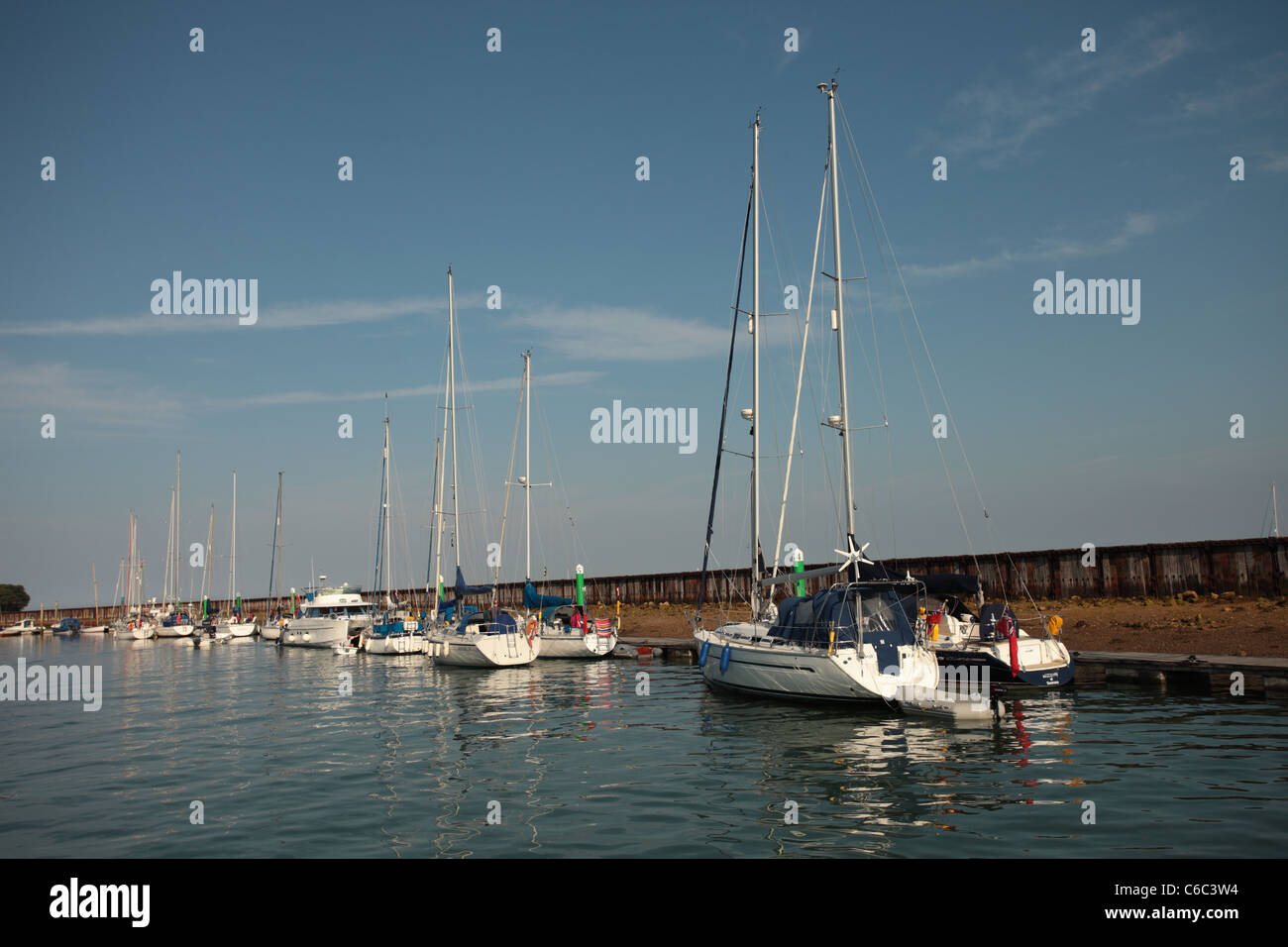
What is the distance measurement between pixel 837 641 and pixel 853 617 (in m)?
1.05

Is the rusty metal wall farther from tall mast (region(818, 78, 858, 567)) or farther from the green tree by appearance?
the green tree

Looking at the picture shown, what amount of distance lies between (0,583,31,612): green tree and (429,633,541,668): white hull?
475 ft

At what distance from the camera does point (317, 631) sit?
208 feet

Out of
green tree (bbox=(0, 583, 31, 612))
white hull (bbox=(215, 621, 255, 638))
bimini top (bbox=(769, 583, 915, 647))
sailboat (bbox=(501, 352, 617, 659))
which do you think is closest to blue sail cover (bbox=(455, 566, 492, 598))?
sailboat (bbox=(501, 352, 617, 659))

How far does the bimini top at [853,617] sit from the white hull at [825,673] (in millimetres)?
367

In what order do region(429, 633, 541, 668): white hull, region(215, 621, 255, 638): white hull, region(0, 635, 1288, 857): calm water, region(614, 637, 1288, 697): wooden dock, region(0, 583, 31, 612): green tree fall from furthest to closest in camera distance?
region(0, 583, 31, 612): green tree → region(215, 621, 255, 638): white hull → region(429, 633, 541, 668): white hull → region(614, 637, 1288, 697): wooden dock → region(0, 635, 1288, 857): calm water

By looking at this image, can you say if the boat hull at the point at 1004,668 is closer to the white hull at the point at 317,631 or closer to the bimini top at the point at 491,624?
the bimini top at the point at 491,624

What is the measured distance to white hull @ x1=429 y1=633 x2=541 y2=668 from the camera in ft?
127

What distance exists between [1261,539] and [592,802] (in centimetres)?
3545

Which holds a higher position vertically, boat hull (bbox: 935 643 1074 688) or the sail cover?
the sail cover

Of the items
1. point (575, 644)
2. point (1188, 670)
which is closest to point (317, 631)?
point (575, 644)

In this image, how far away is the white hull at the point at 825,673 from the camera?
72.6 ft
